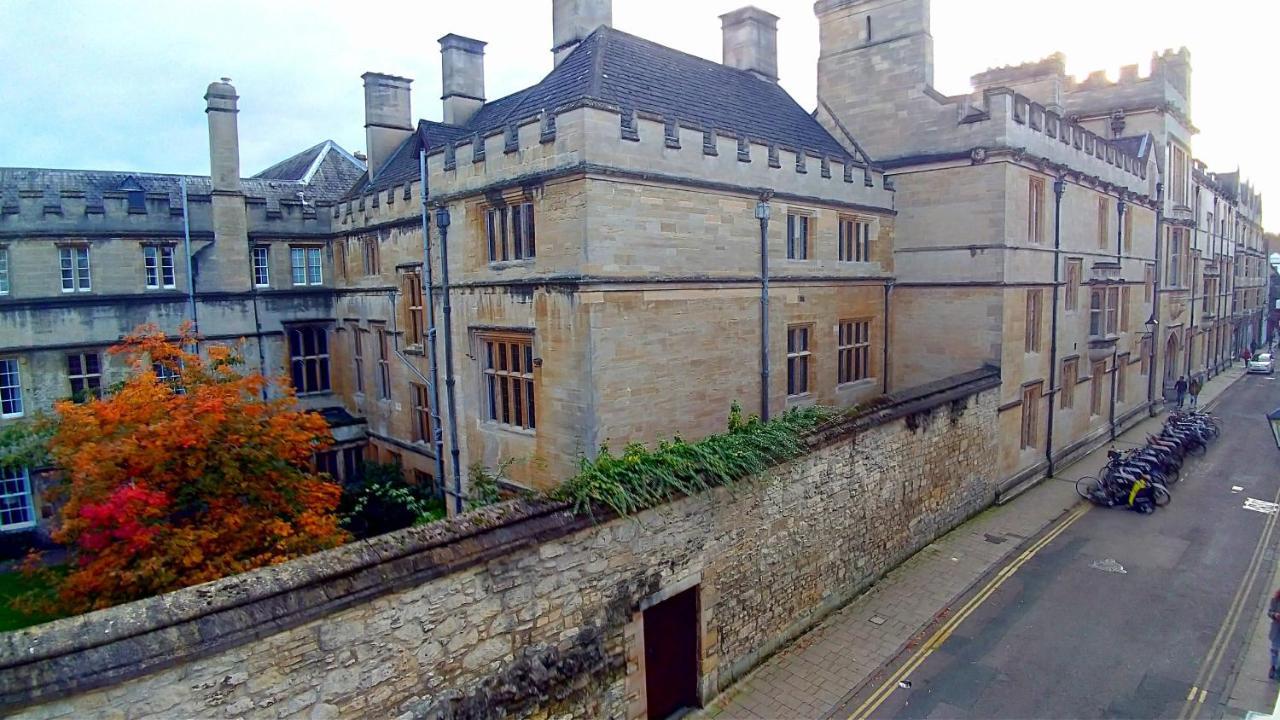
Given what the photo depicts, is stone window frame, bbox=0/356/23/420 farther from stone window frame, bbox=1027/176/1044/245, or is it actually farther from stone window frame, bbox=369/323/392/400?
stone window frame, bbox=1027/176/1044/245

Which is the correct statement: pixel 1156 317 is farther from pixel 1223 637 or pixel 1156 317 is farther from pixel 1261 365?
pixel 1223 637

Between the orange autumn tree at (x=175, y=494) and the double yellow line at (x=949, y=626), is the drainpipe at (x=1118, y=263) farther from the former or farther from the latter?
the orange autumn tree at (x=175, y=494)

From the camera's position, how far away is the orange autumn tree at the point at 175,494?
1250 centimetres

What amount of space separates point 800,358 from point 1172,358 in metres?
25.6

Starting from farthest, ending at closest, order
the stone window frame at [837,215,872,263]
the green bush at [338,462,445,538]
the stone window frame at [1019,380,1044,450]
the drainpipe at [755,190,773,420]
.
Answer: the stone window frame at [1019,380,1044,450], the green bush at [338,462,445,538], the stone window frame at [837,215,872,263], the drainpipe at [755,190,773,420]

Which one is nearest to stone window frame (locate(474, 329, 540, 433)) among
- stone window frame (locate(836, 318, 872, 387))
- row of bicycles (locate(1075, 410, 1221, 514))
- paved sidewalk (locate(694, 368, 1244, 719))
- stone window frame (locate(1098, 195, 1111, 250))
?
paved sidewalk (locate(694, 368, 1244, 719))

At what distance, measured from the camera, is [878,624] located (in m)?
12.8

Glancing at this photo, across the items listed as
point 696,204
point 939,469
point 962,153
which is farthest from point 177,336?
point 962,153

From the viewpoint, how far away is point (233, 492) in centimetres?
1381

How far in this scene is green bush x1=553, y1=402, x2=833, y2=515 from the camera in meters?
9.13

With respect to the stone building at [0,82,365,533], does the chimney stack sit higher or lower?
higher

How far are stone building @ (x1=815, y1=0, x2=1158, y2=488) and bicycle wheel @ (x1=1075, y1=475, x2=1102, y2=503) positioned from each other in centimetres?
103

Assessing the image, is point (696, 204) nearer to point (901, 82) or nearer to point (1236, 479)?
point (901, 82)

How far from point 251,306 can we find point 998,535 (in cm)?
2183
